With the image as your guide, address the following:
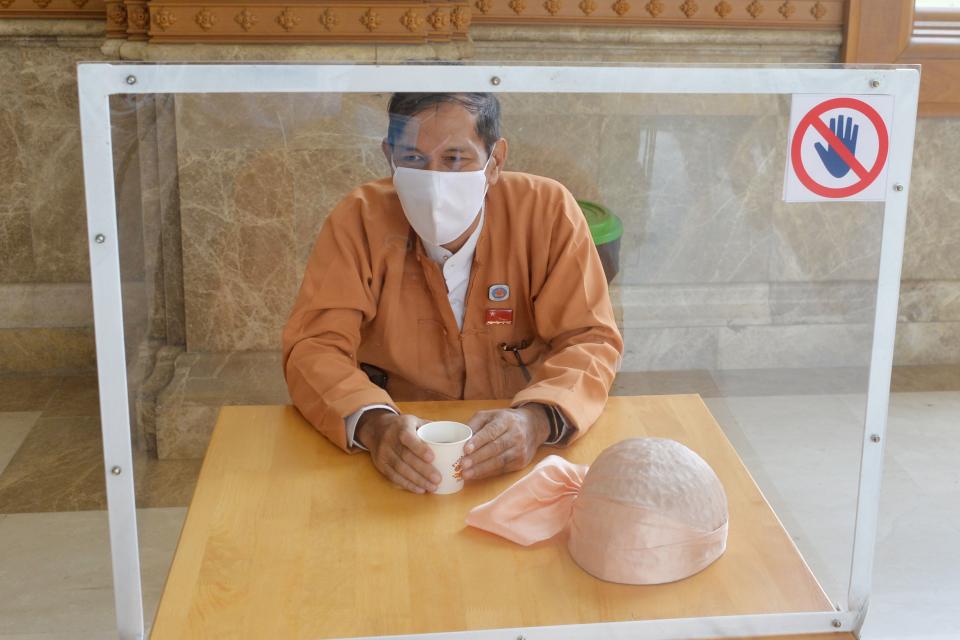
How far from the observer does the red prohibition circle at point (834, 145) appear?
126cm

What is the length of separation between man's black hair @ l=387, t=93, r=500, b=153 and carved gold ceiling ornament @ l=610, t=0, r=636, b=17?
2.52 m

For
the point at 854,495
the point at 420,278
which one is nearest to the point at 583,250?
the point at 420,278

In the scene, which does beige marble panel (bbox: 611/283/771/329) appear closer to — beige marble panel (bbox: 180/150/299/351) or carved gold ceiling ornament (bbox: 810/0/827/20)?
beige marble panel (bbox: 180/150/299/351)

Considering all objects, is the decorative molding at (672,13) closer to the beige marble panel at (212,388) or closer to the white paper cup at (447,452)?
the beige marble panel at (212,388)

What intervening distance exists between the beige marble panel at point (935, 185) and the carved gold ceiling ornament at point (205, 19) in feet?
8.07

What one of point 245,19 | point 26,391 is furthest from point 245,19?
point 26,391

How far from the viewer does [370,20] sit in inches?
108

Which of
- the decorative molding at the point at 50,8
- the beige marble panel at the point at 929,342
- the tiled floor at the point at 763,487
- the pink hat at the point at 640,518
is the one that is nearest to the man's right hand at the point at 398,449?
the pink hat at the point at 640,518

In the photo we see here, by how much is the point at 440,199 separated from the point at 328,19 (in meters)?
1.76

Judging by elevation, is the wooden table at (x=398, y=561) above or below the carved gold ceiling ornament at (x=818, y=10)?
below

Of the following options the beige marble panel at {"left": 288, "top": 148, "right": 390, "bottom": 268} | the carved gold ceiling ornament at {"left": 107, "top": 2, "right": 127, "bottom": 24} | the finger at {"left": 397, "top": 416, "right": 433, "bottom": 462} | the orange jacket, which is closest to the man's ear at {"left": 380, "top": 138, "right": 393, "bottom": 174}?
the beige marble panel at {"left": 288, "top": 148, "right": 390, "bottom": 268}

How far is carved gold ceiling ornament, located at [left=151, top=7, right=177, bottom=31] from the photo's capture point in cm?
269


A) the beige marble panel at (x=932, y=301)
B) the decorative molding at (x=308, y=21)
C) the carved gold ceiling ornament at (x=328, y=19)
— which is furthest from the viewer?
the carved gold ceiling ornament at (x=328, y=19)

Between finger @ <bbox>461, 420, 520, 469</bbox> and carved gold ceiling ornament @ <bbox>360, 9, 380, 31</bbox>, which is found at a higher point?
carved gold ceiling ornament @ <bbox>360, 9, 380, 31</bbox>
